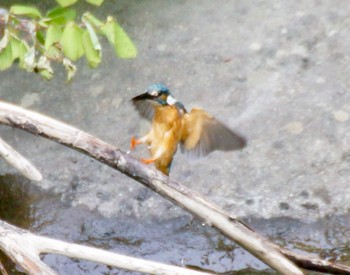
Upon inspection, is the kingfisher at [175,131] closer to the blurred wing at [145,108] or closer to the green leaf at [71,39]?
the blurred wing at [145,108]

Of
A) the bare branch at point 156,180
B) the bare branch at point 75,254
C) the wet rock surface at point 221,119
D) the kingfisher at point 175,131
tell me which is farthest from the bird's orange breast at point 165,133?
the bare branch at point 75,254

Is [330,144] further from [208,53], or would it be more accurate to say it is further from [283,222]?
[208,53]

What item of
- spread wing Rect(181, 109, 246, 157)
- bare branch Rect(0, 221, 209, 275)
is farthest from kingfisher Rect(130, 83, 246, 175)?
bare branch Rect(0, 221, 209, 275)

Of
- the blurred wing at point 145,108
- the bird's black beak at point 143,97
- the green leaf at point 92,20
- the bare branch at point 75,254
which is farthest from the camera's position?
the blurred wing at point 145,108

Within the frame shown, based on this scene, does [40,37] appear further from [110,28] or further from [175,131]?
[175,131]

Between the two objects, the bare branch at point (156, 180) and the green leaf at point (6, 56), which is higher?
the green leaf at point (6, 56)

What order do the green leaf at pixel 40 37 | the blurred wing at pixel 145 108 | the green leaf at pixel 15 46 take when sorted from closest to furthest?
1. the green leaf at pixel 15 46
2. the green leaf at pixel 40 37
3. the blurred wing at pixel 145 108

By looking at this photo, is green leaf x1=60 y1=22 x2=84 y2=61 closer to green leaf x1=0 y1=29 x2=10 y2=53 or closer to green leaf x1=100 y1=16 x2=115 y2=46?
green leaf x1=100 y1=16 x2=115 y2=46
